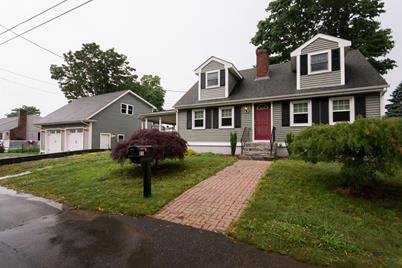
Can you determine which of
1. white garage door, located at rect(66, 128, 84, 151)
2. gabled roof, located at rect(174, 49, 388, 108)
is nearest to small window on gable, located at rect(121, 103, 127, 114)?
white garage door, located at rect(66, 128, 84, 151)

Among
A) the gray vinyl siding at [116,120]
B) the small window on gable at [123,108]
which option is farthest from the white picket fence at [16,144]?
the small window on gable at [123,108]

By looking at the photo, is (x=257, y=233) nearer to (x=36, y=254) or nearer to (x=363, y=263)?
(x=363, y=263)

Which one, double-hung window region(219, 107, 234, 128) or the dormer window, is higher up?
the dormer window

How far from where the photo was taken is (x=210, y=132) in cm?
1463

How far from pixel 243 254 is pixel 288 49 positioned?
2328cm

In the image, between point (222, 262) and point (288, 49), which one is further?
point (288, 49)

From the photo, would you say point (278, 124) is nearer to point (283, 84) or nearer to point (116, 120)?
point (283, 84)

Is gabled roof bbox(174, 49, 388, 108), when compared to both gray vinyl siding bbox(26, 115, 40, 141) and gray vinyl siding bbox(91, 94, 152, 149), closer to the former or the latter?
gray vinyl siding bbox(91, 94, 152, 149)

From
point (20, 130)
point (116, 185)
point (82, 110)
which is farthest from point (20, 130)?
point (116, 185)

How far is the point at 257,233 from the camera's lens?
387cm

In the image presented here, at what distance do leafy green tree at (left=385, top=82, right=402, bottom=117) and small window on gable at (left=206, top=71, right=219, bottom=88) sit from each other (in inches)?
947

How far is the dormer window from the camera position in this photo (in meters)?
12.0

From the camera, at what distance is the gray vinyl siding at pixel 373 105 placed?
10.5 m

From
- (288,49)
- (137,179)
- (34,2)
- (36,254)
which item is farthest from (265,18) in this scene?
(36,254)
